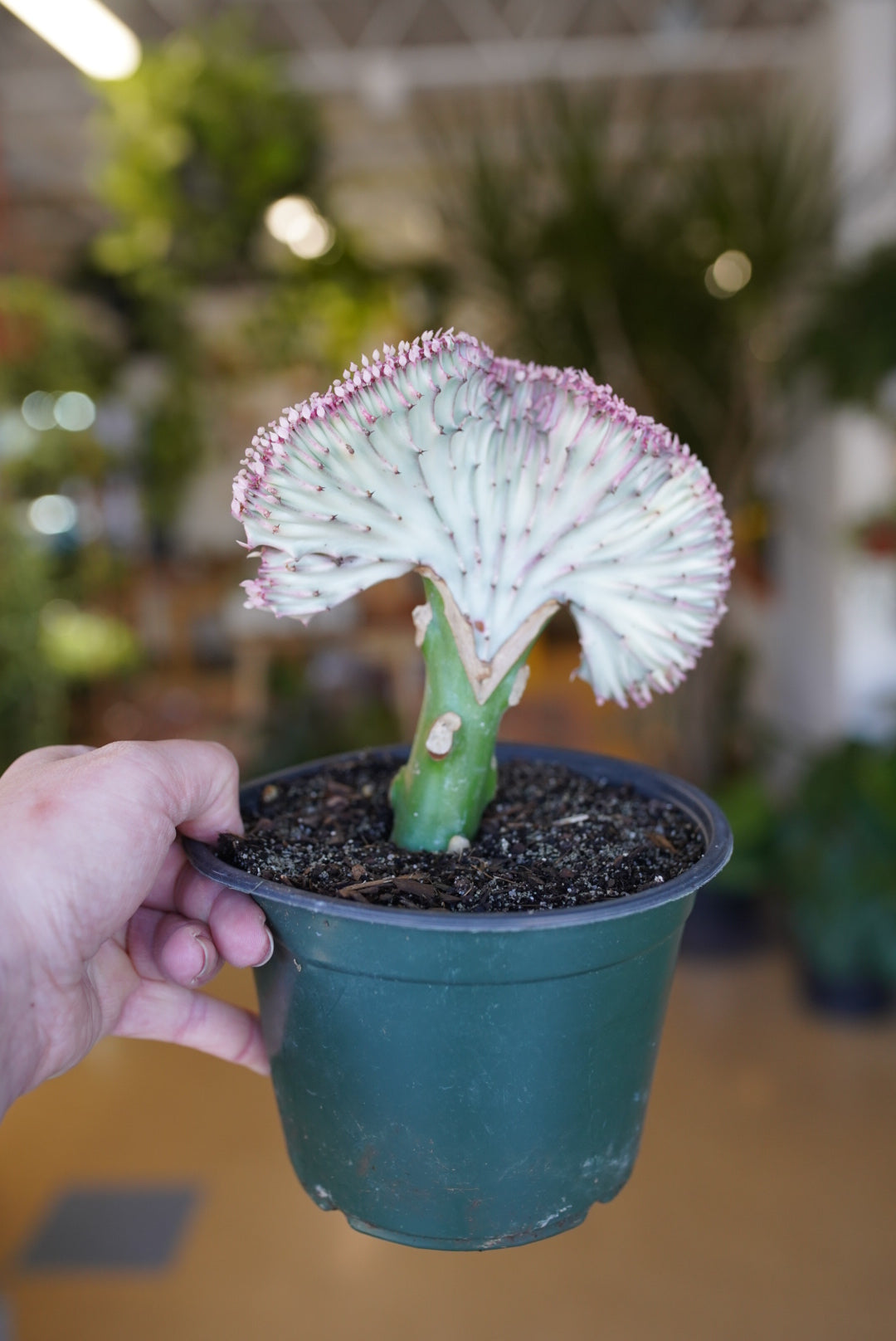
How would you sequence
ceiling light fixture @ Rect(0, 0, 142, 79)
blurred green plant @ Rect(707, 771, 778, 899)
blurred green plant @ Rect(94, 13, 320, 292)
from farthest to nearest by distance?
blurred green plant @ Rect(707, 771, 778, 899), blurred green plant @ Rect(94, 13, 320, 292), ceiling light fixture @ Rect(0, 0, 142, 79)

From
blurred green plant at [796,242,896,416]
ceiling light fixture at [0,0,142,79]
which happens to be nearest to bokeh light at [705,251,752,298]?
blurred green plant at [796,242,896,416]

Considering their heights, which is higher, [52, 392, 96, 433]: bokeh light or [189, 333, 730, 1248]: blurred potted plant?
[52, 392, 96, 433]: bokeh light

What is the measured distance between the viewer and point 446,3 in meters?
3.72

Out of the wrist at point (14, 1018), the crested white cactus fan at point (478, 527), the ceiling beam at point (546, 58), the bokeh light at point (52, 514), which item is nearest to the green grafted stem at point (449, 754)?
the crested white cactus fan at point (478, 527)

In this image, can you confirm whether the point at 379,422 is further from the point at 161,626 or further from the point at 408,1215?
the point at 161,626

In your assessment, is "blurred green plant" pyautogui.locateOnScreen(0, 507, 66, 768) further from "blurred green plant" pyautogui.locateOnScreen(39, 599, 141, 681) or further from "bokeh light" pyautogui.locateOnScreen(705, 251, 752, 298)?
"bokeh light" pyautogui.locateOnScreen(705, 251, 752, 298)

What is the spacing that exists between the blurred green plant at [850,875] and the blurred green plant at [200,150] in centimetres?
204

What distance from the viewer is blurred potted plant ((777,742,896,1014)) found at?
254cm

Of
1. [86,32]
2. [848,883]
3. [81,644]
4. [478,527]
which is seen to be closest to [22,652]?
[81,644]

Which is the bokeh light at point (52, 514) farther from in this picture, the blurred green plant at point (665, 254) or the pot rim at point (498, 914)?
the pot rim at point (498, 914)

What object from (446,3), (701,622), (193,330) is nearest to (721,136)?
(446,3)

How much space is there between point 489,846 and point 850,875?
2.13 meters

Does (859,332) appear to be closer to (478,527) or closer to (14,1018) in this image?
(478,527)

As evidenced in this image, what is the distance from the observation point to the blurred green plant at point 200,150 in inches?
96.2
